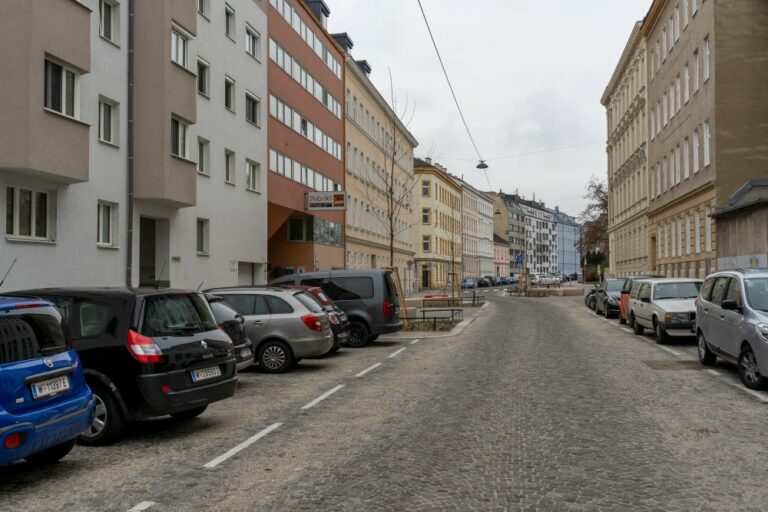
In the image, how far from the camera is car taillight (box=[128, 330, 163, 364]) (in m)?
8.06

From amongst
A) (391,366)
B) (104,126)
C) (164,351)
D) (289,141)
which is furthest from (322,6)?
(164,351)

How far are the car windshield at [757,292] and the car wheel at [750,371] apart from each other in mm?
693

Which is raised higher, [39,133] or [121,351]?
[39,133]

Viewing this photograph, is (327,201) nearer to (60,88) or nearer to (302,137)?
(302,137)

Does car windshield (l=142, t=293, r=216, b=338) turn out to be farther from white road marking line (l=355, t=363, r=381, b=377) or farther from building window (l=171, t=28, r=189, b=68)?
building window (l=171, t=28, r=189, b=68)

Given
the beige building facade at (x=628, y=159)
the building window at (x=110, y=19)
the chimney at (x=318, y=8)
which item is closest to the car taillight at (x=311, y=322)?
the building window at (x=110, y=19)

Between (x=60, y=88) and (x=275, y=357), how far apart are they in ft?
27.1

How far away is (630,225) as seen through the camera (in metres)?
59.4

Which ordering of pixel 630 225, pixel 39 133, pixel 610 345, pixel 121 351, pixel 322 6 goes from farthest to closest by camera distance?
pixel 630 225 → pixel 322 6 → pixel 610 345 → pixel 39 133 → pixel 121 351

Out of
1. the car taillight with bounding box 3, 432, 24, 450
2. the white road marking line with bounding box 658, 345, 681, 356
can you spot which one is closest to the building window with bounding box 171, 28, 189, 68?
the white road marking line with bounding box 658, 345, 681, 356

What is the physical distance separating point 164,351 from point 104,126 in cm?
1464

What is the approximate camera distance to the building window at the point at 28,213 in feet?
55.8

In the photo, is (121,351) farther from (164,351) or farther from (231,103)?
(231,103)

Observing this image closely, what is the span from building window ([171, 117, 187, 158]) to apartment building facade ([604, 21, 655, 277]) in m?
34.9
